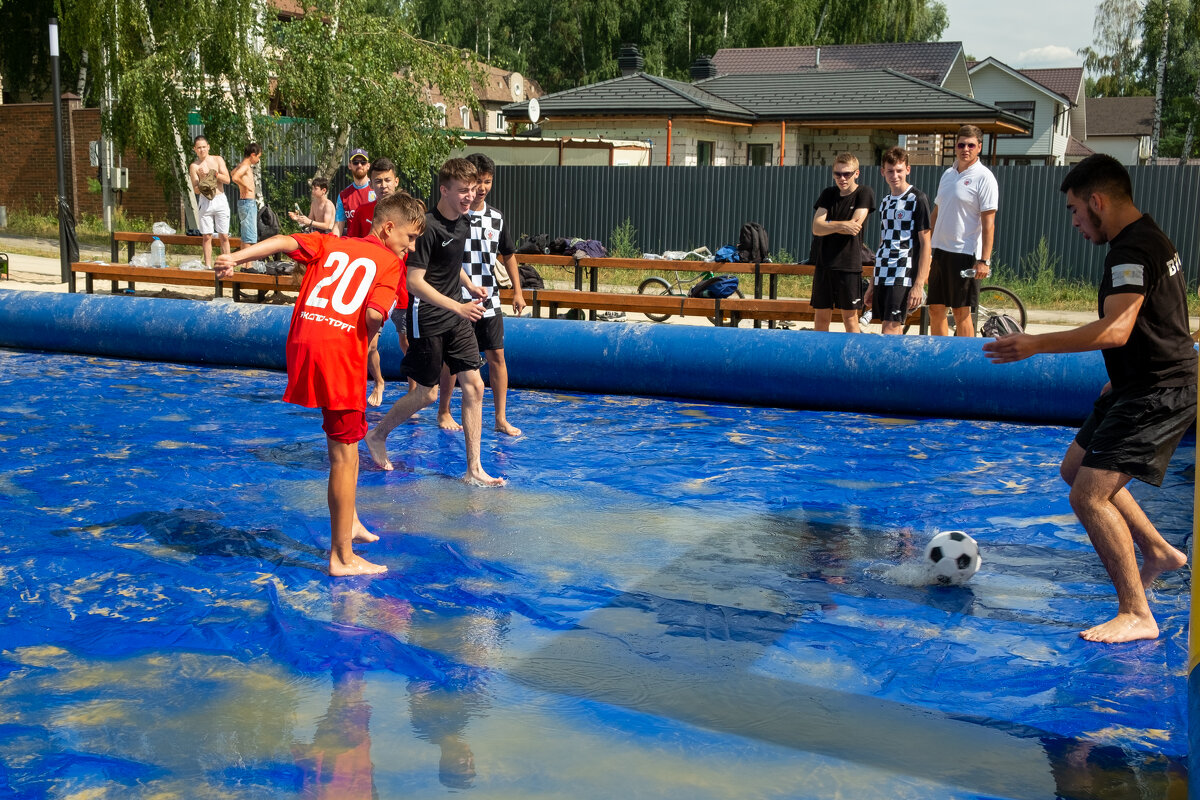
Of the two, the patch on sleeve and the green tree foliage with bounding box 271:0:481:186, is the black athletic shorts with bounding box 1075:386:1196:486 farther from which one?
the green tree foliage with bounding box 271:0:481:186

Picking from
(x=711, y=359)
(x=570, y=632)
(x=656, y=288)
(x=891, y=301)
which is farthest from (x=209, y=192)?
(x=570, y=632)

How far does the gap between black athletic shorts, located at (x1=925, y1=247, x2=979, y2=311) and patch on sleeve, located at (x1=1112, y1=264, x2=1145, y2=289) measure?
540cm

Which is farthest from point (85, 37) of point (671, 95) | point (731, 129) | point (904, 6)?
point (904, 6)

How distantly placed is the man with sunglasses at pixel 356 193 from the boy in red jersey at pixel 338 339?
4301mm

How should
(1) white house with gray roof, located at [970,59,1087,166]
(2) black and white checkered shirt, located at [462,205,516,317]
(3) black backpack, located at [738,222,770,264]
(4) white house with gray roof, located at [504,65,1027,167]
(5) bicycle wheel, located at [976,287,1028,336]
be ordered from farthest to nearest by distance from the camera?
1. (1) white house with gray roof, located at [970,59,1087,166]
2. (4) white house with gray roof, located at [504,65,1027,167]
3. (3) black backpack, located at [738,222,770,264]
4. (5) bicycle wheel, located at [976,287,1028,336]
5. (2) black and white checkered shirt, located at [462,205,516,317]

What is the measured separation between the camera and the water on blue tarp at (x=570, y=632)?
349 centimetres

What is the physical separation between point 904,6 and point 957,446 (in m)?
45.2

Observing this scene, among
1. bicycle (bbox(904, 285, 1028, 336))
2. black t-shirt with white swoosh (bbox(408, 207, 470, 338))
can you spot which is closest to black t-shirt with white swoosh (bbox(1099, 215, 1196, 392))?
black t-shirt with white swoosh (bbox(408, 207, 470, 338))

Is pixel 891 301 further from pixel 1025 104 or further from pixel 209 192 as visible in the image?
pixel 1025 104

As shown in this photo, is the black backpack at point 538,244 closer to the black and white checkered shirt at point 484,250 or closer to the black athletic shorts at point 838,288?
the black athletic shorts at point 838,288

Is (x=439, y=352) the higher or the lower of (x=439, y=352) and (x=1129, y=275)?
the lower

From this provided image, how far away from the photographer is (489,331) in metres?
7.71

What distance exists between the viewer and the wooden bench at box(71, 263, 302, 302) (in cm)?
1426

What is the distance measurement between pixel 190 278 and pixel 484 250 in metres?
8.61
